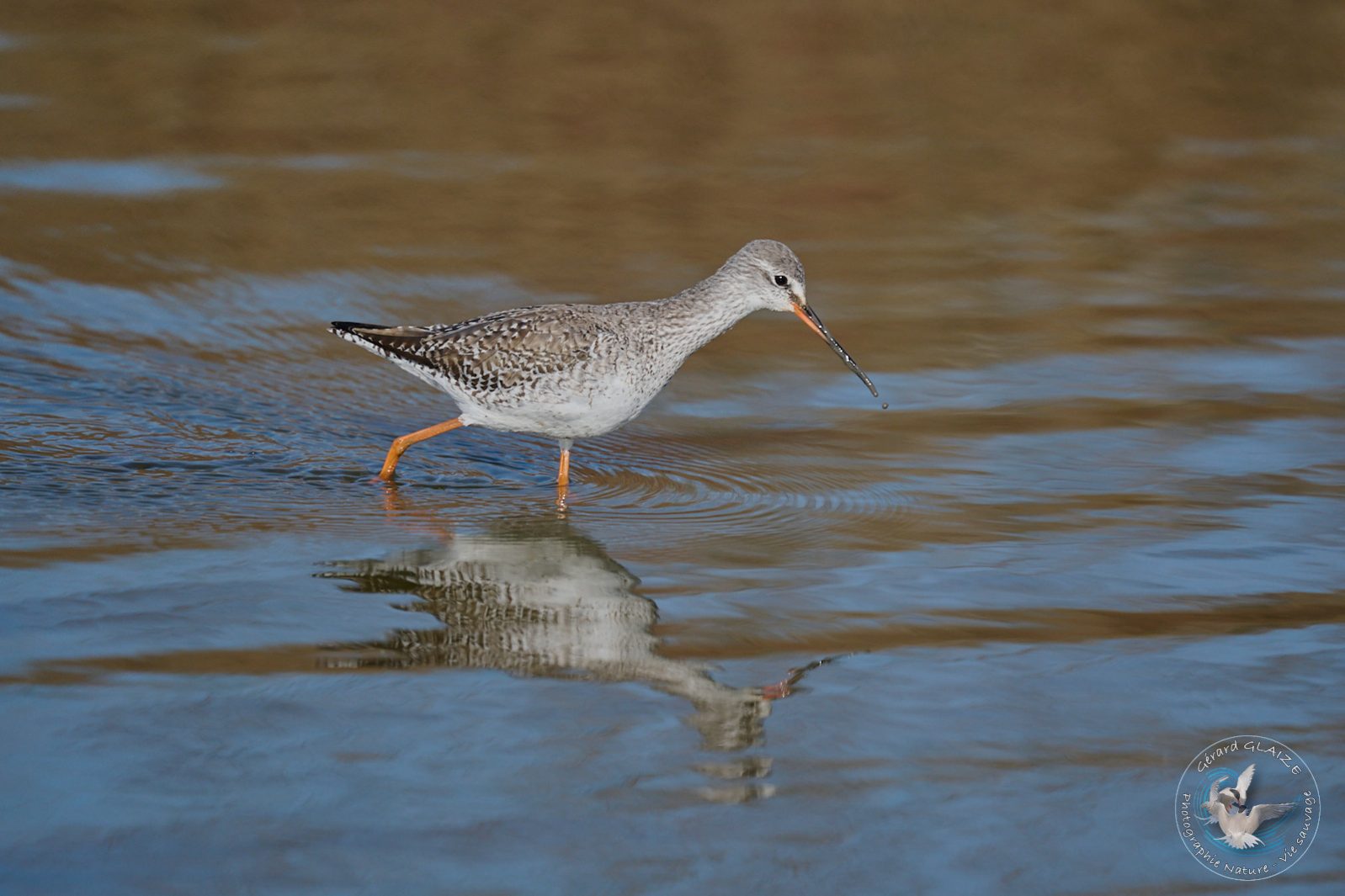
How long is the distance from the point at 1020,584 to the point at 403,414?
438 cm

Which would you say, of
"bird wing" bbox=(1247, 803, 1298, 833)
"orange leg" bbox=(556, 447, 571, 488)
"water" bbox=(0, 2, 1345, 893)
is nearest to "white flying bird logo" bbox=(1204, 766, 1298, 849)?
"bird wing" bbox=(1247, 803, 1298, 833)

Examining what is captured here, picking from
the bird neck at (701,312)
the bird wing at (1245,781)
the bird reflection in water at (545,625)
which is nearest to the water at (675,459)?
the bird reflection in water at (545,625)

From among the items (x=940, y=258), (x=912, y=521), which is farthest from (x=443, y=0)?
(x=912, y=521)

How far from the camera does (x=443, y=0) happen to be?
1742cm

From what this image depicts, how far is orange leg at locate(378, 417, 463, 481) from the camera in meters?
8.98

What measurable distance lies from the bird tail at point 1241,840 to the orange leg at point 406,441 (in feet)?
16.6

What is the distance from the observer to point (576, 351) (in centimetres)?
871

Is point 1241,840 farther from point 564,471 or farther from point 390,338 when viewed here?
point 390,338

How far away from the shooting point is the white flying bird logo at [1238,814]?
5.55 meters

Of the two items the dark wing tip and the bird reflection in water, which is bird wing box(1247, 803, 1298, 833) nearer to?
the bird reflection in water

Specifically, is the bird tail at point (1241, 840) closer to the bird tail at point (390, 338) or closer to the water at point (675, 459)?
the water at point (675, 459)

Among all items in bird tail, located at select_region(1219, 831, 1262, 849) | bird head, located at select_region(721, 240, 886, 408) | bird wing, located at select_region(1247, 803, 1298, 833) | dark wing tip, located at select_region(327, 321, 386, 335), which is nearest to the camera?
bird tail, located at select_region(1219, 831, 1262, 849)

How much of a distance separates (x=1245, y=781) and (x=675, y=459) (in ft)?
14.1

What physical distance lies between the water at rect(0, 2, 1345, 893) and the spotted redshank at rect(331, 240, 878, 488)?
451mm
